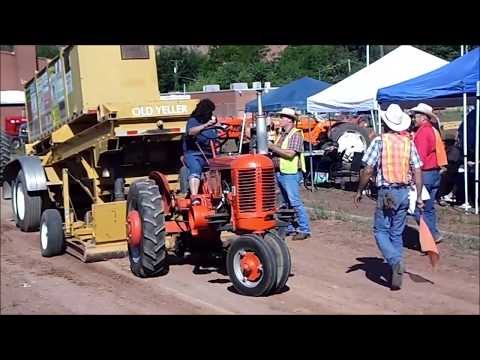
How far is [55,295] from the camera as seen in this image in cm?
771

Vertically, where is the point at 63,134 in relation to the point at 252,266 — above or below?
above

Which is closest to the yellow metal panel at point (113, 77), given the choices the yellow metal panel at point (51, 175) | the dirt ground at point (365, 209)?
the yellow metal panel at point (51, 175)

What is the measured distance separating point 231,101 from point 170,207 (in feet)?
71.5

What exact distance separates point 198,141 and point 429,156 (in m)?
3.14

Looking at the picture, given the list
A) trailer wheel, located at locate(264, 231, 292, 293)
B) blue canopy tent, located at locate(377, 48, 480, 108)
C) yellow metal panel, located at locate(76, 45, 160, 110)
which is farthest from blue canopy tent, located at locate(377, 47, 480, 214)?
trailer wheel, located at locate(264, 231, 292, 293)

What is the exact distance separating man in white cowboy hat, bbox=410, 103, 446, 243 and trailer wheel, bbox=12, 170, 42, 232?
5951 millimetres

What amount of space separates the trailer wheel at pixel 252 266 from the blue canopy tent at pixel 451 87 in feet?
18.1

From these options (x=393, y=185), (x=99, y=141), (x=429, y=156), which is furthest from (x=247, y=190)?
(x=429, y=156)

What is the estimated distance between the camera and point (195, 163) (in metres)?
8.20

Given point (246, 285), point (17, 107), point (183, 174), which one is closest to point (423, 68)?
point (183, 174)

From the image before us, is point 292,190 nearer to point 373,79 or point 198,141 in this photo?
point 198,141

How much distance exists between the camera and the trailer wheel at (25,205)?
1162 centimetres
